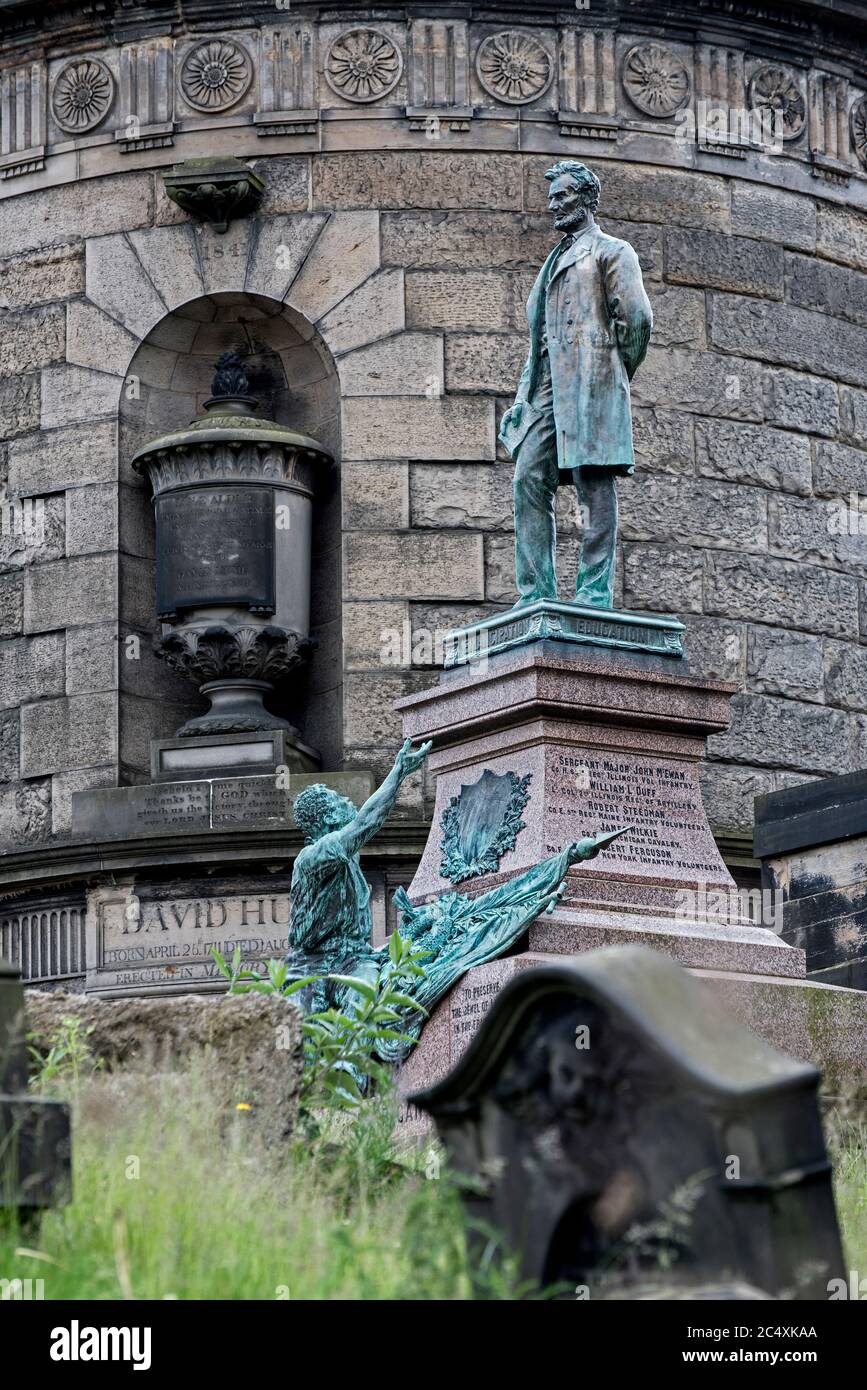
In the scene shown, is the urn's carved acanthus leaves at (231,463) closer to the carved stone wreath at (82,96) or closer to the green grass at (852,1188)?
the carved stone wreath at (82,96)

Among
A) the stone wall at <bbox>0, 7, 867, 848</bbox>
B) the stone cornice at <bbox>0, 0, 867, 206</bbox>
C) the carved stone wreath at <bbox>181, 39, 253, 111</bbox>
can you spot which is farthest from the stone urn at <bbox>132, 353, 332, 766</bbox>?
the carved stone wreath at <bbox>181, 39, 253, 111</bbox>

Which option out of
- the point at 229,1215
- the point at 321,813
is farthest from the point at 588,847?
the point at 229,1215

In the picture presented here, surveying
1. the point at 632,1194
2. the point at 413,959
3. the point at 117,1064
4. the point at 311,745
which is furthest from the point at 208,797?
the point at 632,1194

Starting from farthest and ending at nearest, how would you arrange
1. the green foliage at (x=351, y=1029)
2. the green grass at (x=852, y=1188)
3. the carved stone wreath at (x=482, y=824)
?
1. the carved stone wreath at (x=482, y=824)
2. the green foliage at (x=351, y=1029)
3. the green grass at (x=852, y=1188)

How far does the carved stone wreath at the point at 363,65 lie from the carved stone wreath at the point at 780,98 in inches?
115

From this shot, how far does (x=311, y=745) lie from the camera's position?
844 inches

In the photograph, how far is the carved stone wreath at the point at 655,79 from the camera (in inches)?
877

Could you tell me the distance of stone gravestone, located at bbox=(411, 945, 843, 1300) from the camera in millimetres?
7184

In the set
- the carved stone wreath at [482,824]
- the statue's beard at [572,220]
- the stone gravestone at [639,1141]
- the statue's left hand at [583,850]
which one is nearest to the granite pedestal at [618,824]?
the carved stone wreath at [482,824]

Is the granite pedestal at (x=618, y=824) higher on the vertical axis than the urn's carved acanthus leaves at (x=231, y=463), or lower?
lower

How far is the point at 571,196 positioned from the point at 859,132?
9.34 m
